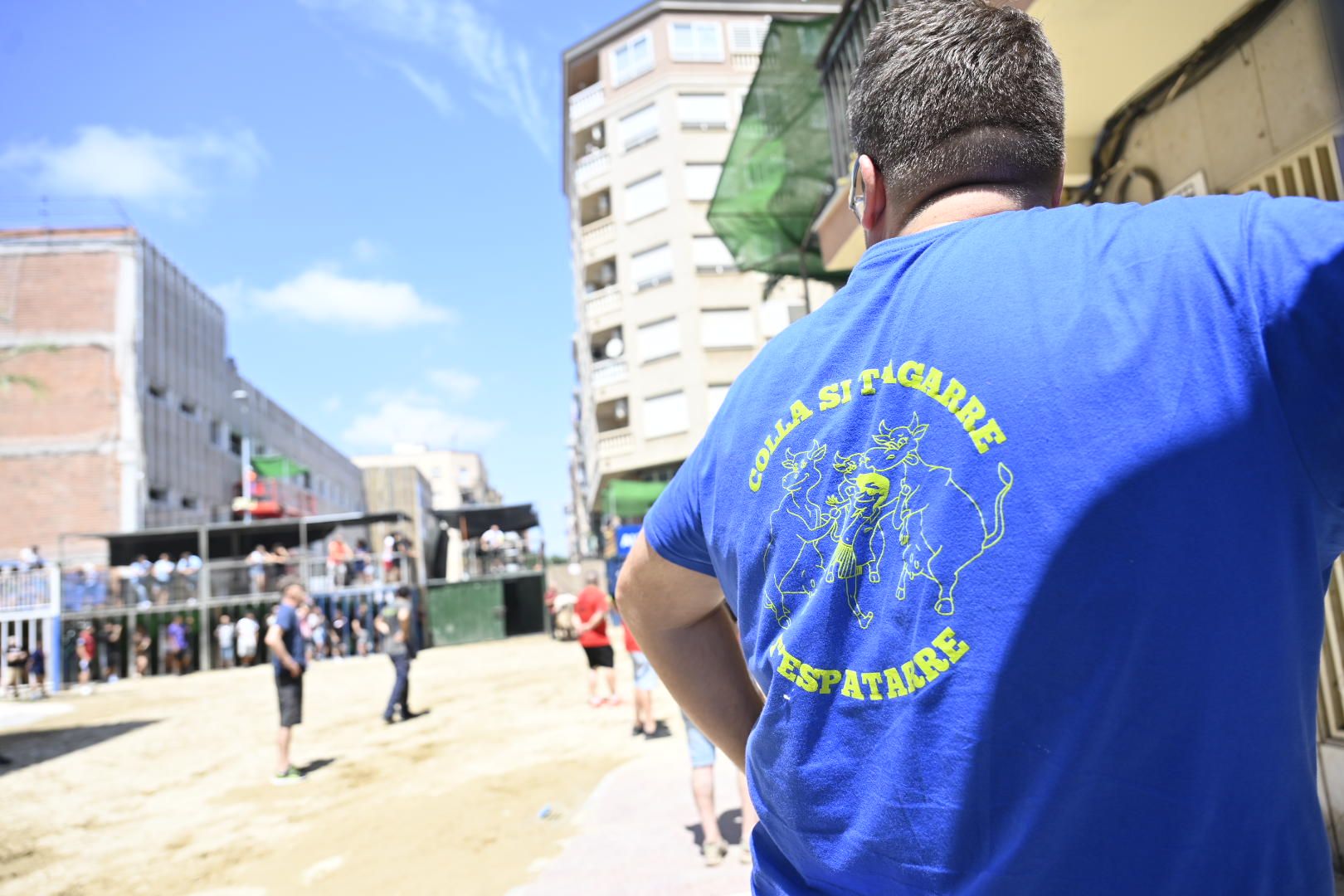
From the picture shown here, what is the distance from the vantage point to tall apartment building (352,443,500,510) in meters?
88.0

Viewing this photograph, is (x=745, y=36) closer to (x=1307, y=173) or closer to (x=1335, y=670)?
(x=1307, y=173)

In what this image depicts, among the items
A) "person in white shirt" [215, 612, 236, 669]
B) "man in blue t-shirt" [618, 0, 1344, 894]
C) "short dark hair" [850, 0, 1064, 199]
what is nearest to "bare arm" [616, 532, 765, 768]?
"man in blue t-shirt" [618, 0, 1344, 894]

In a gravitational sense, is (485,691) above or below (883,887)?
below

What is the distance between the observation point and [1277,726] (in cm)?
92

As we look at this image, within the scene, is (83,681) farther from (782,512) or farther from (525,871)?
(782,512)

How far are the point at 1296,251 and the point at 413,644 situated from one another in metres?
13.1

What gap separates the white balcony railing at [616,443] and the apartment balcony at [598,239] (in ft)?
23.1

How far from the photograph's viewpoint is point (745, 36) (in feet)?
115

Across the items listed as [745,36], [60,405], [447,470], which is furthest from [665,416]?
[447,470]

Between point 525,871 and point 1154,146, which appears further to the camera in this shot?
point 525,871

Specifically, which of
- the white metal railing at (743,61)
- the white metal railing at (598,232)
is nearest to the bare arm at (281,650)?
the white metal railing at (598,232)

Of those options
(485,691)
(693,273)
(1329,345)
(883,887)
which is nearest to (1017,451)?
(1329,345)

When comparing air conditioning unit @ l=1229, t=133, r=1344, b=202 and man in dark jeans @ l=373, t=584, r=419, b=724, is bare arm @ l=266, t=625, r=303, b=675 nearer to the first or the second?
man in dark jeans @ l=373, t=584, r=419, b=724

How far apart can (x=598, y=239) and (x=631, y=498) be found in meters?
14.3
